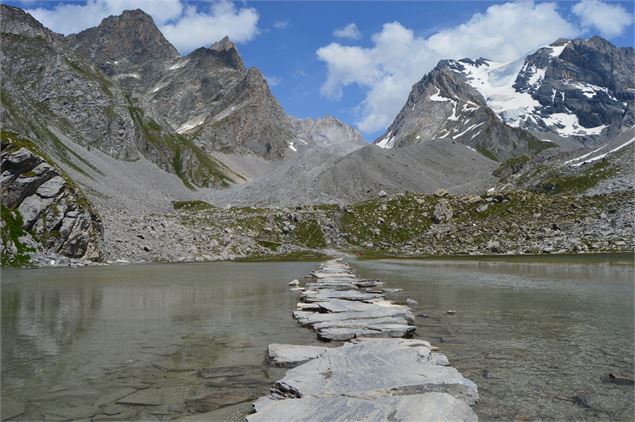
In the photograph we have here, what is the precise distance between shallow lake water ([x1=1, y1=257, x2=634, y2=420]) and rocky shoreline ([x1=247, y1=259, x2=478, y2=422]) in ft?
2.91

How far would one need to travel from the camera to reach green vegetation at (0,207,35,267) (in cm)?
7444

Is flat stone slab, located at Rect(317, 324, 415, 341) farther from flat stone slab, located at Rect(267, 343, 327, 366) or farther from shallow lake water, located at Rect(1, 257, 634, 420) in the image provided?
flat stone slab, located at Rect(267, 343, 327, 366)

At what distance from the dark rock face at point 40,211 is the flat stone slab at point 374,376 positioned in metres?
77.8

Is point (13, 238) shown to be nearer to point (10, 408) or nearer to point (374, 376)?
point (10, 408)

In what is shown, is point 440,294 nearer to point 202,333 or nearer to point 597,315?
point 597,315

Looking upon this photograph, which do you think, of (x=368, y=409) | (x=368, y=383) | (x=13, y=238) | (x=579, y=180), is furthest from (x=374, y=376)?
(x=579, y=180)

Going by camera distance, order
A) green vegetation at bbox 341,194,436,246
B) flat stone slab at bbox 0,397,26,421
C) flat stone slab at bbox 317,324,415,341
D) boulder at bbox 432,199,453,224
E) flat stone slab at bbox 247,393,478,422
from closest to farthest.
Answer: flat stone slab at bbox 247,393,478,422 < flat stone slab at bbox 0,397,26,421 < flat stone slab at bbox 317,324,415,341 < boulder at bbox 432,199,453,224 < green vegetation at bbox 341,194,436,246

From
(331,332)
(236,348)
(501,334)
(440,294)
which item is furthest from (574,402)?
(440,294)

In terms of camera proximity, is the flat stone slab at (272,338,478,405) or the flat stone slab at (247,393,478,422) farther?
the flat stone slab at (272,338,478,405)

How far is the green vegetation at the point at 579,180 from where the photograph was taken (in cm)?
17205

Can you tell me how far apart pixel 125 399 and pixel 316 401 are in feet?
18.1

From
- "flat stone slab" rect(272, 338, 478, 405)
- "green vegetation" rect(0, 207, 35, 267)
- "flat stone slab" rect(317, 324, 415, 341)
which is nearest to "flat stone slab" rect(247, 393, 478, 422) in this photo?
"flat stone slab" rect(272, 338, 478, 405)

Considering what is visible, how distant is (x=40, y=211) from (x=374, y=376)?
296 ft

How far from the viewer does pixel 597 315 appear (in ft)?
85.1
